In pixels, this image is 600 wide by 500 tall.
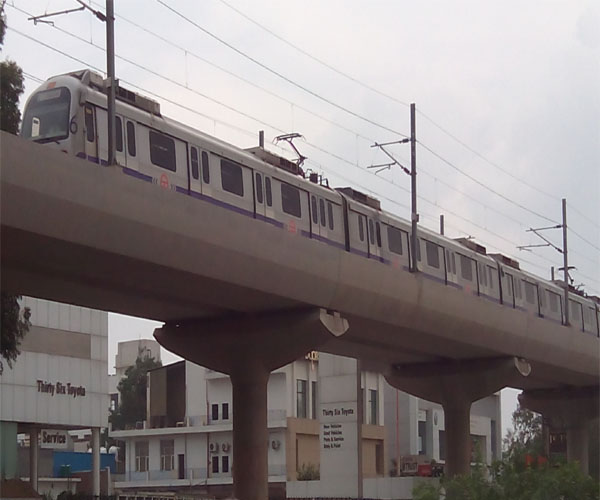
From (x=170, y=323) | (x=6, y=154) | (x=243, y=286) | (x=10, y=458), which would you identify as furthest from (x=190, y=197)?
(x=10, y=458)

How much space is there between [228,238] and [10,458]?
24.7m

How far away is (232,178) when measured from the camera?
28.4m

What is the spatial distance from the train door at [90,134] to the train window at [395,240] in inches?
539

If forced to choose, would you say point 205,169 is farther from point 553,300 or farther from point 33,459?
point 553,300

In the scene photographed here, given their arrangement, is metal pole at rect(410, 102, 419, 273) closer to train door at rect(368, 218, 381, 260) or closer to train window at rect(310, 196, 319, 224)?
train door at rect(368, 218, 381, 260)

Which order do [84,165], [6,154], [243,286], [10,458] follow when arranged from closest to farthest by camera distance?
[6,154] → [84,165] → [243,286] → [10,458]

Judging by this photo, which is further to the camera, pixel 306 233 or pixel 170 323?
pixel 170 323

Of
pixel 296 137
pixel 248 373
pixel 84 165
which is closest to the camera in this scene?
pixel 84 165

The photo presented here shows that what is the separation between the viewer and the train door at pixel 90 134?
2409 centimetres

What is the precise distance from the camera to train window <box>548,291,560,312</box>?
49.3 meters

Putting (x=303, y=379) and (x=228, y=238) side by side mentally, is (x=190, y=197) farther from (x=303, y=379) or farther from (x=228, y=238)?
(x=303, y=379)

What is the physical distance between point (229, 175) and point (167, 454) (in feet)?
168

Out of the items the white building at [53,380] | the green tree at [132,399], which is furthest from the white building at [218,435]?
the green tree at [132,399]

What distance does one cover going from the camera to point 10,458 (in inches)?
1841
